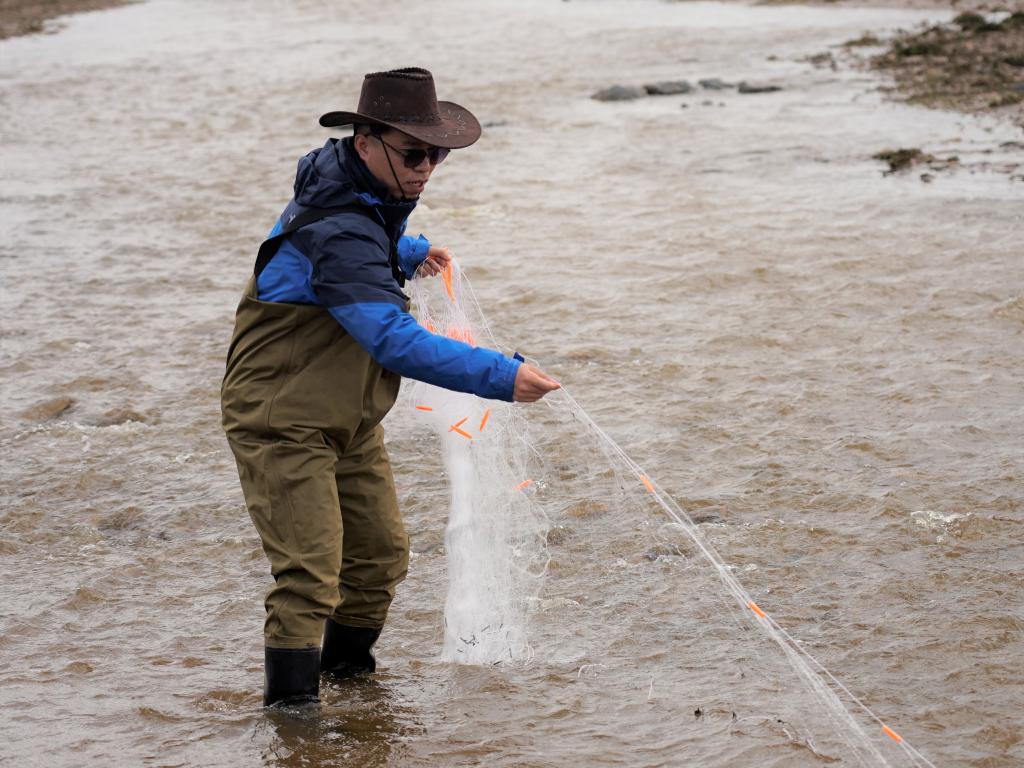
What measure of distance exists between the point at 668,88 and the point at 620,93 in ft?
1.95

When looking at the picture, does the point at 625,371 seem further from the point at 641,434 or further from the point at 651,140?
the point at 651,140

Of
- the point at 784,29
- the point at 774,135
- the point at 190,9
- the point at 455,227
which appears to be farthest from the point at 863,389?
the point at 190,9

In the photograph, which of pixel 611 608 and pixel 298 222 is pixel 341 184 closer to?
pixel 298 222

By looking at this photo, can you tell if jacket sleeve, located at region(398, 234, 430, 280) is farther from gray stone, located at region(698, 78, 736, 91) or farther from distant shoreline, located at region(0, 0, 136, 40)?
distant shoreline, located at region(0, 0, 136, 40)

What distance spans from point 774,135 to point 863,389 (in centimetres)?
675

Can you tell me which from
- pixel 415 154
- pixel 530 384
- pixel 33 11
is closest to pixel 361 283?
pixel 415 154

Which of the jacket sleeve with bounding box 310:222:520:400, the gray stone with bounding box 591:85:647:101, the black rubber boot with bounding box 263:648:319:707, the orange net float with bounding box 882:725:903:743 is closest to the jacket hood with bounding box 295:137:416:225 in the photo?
the jacket sleeve with bounding box 310:222:520:400

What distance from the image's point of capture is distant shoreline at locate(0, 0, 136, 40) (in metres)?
24.4

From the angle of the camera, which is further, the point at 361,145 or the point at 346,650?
the point at 346,650

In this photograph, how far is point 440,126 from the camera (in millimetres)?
3646

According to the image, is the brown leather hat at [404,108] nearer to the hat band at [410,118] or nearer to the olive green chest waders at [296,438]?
the hat band at [410,118]

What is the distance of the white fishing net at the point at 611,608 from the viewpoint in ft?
12.5

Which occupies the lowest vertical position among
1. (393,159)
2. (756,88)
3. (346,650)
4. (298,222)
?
(346,650)

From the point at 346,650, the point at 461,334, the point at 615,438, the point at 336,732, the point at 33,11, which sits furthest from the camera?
the point at 33,11
